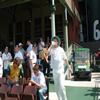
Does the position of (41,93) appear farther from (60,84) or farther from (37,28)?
(37,28)

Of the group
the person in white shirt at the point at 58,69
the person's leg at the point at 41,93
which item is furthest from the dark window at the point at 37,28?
the person's leg at the point at 41,93

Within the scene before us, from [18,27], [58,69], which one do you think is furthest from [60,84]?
[18,27]

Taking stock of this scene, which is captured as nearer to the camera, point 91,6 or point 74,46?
point 74,46

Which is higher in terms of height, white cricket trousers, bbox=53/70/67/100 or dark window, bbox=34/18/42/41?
dark window, bbox=34/18/42/41

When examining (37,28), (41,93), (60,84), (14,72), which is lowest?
(41,93)

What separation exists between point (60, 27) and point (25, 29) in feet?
12.8

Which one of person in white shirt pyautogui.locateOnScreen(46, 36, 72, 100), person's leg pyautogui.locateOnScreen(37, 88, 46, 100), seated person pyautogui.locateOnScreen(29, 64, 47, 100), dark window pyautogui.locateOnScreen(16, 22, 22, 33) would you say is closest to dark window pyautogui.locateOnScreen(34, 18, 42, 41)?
dark window pyautogui.locateOnScreen(16, 22, 22, 33)

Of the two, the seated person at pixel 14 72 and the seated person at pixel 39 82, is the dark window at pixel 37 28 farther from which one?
the seated person at pixel 39 82

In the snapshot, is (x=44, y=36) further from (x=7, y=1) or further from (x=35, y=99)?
(x=35, y=99)

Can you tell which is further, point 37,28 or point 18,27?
point 18,27

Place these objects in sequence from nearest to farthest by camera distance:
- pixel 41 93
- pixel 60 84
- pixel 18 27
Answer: pixel 60 84 < pixel 41 93 < pixel 18 27

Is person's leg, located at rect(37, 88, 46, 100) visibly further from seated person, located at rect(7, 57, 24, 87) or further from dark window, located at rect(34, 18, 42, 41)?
dark window, located at rect(34, 18, 42, 41)

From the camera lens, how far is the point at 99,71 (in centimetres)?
1529

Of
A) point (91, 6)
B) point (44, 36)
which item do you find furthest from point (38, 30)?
point (91, 6)
